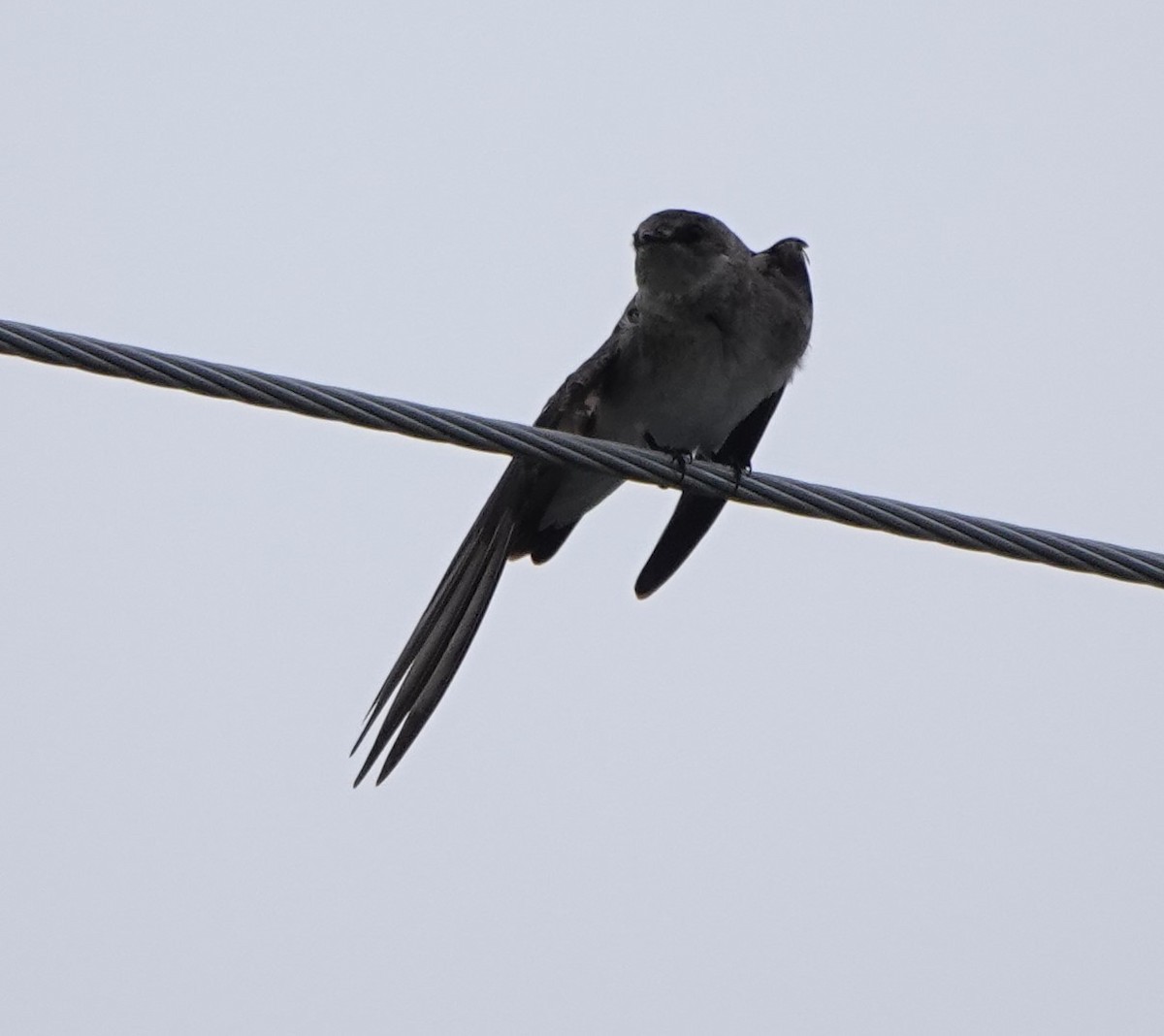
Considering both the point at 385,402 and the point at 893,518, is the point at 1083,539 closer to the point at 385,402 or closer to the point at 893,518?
the point at 893,518

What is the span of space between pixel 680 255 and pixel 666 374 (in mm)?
393

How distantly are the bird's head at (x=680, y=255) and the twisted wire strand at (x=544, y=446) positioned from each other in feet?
6.12

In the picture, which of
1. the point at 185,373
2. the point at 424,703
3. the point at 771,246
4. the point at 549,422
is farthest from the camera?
the point at 771,246

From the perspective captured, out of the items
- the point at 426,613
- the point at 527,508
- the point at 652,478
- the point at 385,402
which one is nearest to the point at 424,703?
the point at 426,613

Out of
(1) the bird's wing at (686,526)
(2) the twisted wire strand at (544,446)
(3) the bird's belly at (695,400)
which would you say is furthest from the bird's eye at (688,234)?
(2) the twisted wire strand at (544,446)

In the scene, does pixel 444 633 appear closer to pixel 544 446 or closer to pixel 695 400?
pixel 695 400

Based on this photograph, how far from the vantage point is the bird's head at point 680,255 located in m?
5.84

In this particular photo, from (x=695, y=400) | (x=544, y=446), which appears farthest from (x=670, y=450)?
(x=544, y=446)

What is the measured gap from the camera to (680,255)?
5.86 m

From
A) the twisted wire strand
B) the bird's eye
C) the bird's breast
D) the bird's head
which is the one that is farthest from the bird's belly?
the twisted wire strand

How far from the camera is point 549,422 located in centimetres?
569

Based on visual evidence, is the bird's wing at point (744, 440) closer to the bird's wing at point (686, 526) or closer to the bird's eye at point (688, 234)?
the bird's wing at point (686, 526)

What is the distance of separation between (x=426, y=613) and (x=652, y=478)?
1595mm

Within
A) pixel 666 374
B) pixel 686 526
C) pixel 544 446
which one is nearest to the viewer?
pixel 544 446
